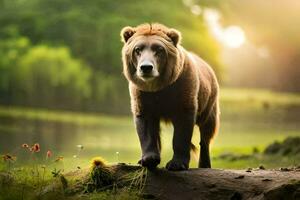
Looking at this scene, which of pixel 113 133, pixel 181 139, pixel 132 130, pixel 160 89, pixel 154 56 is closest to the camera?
pixel 154 56

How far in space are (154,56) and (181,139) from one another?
3.24ft

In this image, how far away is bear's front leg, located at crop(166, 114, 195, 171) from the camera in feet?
22.9

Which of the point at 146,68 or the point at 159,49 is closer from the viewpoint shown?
the point at 146,68

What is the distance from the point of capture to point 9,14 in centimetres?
3284

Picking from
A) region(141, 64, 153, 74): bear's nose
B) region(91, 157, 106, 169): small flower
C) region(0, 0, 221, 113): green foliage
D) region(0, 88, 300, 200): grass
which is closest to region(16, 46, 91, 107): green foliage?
region(0, 0, 221, 113): green foliage

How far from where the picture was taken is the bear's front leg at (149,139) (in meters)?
6.71

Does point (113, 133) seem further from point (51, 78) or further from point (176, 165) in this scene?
point (176, 165)

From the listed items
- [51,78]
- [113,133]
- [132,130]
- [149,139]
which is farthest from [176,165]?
[132,130]

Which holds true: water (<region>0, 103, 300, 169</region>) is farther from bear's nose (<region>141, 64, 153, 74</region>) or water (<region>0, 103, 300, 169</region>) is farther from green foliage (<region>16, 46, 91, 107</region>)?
bear's nose (<region>141, 64, 153, 74</region>)

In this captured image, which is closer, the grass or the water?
the grass

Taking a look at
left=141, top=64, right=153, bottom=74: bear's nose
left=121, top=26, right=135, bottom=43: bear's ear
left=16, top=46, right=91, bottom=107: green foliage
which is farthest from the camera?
left=16, top=46, right=91, bottom=107: green foliage

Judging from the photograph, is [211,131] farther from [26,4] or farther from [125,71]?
[26,4]

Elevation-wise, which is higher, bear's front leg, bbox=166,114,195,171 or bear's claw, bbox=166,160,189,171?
bear's front leg, bbox=166,114,195,171

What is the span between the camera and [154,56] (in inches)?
262
